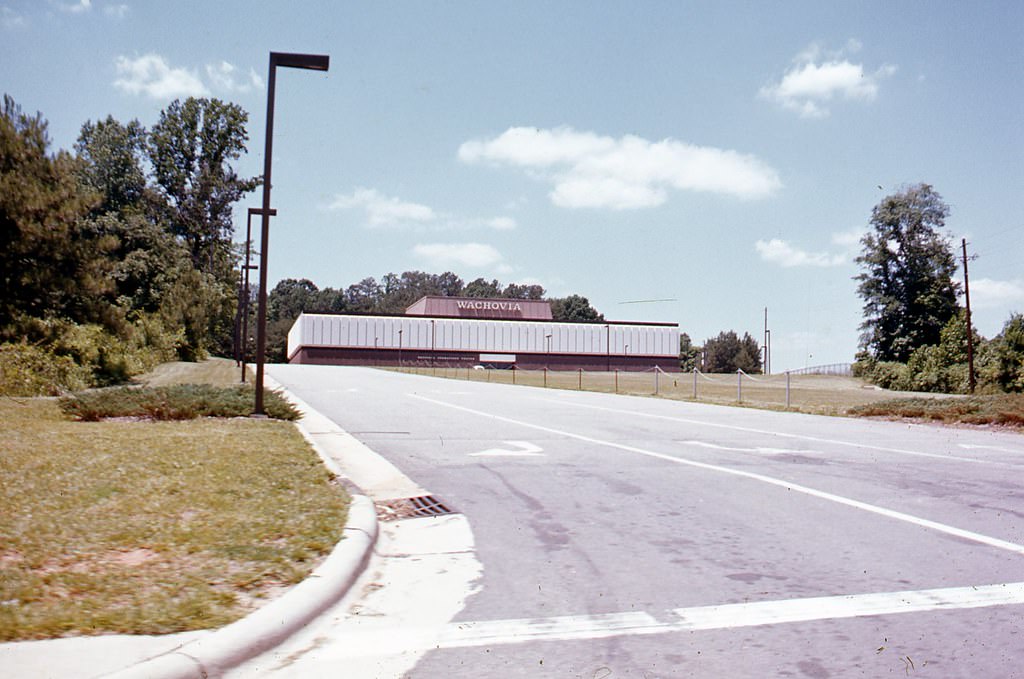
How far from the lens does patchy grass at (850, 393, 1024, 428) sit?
18.9 m

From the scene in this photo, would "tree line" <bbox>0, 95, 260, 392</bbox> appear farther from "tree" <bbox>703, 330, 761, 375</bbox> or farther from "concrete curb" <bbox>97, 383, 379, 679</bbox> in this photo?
"tree" <bbox>703, 330, 761, 375</bbox>

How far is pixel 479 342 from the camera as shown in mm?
133875

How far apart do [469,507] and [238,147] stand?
90964 millimetres

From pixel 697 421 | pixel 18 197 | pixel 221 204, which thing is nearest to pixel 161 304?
pixel 221 204

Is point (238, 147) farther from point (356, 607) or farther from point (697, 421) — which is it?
point (356, 607)

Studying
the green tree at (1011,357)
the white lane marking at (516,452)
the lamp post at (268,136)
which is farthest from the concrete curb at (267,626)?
the green tree at (1011,357)

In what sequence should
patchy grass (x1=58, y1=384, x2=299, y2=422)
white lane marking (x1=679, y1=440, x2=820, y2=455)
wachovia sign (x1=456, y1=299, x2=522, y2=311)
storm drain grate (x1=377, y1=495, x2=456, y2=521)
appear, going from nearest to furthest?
storm drain grate (x1=377, y1=495, x2=456, y2=521) → white lane marking (x1=679, y1=440, x2=820, y2=455) → patchy grass (x1=58, y1=384, x2=299, y2=422) → wachovia sign (x1=456, y1=299, x2=522, y2=311)

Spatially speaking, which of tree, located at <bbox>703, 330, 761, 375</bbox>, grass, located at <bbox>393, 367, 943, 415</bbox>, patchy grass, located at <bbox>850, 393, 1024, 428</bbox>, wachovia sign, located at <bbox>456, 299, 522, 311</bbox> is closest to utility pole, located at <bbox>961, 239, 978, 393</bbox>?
grass, located at <bbox>393, 367, 943, 415</bbox>

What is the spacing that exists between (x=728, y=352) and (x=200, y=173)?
109 m

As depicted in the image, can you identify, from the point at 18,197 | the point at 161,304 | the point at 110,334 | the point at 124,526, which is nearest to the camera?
the point at 124,526

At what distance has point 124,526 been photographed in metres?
6.31

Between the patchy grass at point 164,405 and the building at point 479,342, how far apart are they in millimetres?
107031

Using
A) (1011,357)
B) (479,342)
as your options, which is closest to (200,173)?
(479,342)

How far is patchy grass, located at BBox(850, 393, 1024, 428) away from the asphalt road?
20.6 ft
